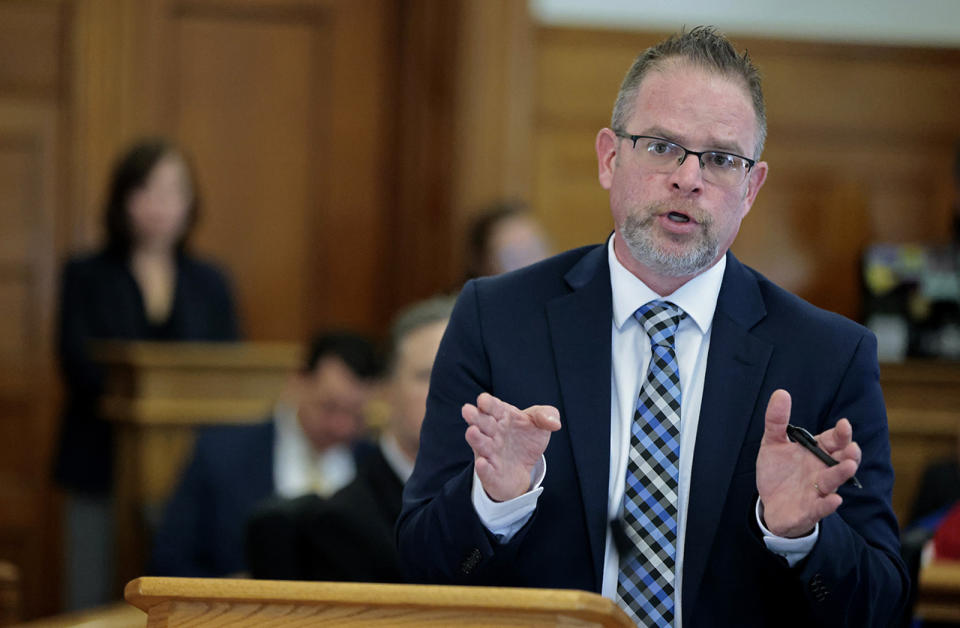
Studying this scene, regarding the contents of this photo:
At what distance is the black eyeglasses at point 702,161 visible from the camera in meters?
2.03

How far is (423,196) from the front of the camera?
6.98m

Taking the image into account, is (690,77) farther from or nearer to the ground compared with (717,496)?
farther from the ground

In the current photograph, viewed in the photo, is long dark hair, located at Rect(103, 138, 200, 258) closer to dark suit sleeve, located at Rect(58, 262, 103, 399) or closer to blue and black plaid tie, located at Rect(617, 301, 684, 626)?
dark suit sleeve, located at Rect(58, 262, 103, 399)

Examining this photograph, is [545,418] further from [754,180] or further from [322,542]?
[322,542]

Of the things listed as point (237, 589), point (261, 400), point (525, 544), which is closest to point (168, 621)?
point (237, 589)

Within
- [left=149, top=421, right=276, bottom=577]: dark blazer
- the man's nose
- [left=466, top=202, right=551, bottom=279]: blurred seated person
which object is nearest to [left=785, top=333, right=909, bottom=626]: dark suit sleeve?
the man's nose

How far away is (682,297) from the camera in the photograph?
2113 mm

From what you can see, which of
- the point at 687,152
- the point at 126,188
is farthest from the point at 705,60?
the point at 126,188

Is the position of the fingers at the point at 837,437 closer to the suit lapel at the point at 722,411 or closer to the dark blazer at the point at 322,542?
the suit lapel at the point at 722,411

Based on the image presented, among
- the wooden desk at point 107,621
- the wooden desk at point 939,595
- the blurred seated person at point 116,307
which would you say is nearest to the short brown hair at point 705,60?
the wooden desk at point 939,595

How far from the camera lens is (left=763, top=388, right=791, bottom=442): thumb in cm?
185

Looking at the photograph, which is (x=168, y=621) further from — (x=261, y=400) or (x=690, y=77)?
(x=261, y=400)

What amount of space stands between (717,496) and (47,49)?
230 inches

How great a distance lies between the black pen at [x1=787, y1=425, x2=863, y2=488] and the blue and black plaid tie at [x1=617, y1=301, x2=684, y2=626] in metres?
0.19
